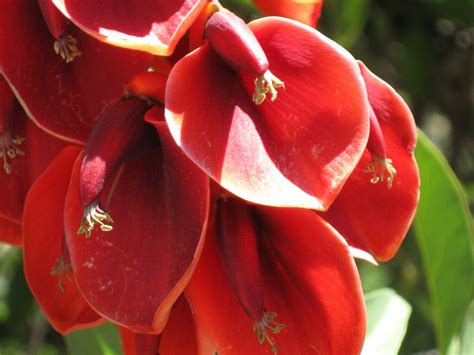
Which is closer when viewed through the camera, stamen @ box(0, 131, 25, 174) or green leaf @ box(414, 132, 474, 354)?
stamen @ box(0, 131, 25, 174)

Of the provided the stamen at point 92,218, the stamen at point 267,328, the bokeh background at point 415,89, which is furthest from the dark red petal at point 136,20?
the bokeh background at point 415,89

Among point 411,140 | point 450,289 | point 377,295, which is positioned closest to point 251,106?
point 411,140

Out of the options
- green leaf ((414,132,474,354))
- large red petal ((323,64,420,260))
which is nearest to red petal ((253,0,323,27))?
large red petal ((323,64,420,260))

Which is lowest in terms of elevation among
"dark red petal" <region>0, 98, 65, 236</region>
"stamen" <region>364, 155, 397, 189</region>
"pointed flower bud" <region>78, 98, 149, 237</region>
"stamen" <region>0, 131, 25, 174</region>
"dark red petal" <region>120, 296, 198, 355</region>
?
"dark red petal" <region>120, 296, 198, 355</region>

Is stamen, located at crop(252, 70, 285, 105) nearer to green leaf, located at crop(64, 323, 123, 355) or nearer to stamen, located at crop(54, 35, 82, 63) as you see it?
stamen, located at crop(54, 35, 82, 63)

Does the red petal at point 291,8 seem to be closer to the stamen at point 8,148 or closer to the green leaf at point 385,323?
the stamen at point 8,148

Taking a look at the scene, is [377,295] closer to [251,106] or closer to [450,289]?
[450,289]

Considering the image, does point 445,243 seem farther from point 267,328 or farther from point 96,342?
point 267,328

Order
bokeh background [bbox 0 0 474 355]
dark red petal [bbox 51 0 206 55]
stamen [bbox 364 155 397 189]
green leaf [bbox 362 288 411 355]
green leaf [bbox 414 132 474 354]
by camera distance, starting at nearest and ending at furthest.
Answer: dark red petal [bbox 51 0 206 55], stamen [bbox 364 155 397 189], green leaf [bbox 362 288 411 355], green leaf [bbox 414 132 474 354], bokeh background [bbox 0 0 474 355]
